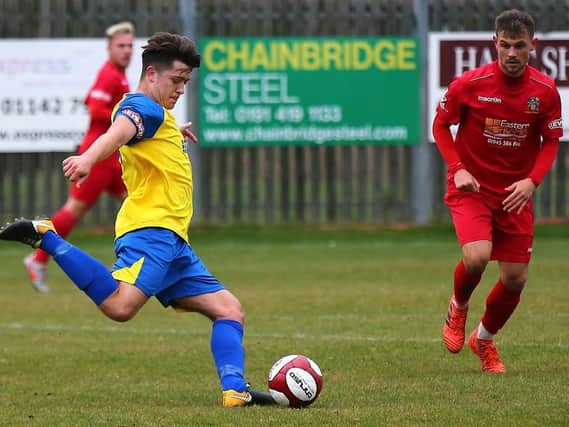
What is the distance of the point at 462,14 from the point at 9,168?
20.1ft

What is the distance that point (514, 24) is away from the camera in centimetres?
775

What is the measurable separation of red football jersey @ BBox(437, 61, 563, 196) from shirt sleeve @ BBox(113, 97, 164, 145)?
6.91 ft

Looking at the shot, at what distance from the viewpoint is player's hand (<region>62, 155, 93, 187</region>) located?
242 inches

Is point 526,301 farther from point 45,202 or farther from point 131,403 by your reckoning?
point 45,202

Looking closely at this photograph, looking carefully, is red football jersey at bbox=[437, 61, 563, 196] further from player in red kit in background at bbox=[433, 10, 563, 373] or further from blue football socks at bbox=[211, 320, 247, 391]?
blue football socks at bbox=[211, 320, 247, 391]

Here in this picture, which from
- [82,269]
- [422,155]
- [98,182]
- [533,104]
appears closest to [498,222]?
[533,104]

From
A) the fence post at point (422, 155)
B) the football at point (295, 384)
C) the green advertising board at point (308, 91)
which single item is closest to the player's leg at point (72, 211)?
the green advertising board at point (308, 91)

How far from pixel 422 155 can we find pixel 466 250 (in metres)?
9.38

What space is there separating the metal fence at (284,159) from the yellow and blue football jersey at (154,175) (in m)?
10.2

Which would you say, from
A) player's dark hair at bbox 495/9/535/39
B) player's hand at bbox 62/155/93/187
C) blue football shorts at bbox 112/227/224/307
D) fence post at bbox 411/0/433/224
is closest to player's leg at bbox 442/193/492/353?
player's dark hair at bbox 495/9/535/39

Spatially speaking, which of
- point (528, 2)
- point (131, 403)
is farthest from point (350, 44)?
point (131, 403)

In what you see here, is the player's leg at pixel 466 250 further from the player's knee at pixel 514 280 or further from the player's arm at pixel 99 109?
the player's arm at pixel 99 109

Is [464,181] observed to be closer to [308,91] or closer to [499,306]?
[499,306]

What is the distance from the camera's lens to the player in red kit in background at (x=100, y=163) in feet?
42.6
